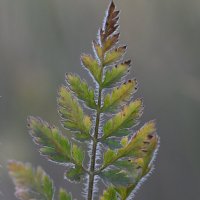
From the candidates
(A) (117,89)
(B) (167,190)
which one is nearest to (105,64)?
(A) (117,89)

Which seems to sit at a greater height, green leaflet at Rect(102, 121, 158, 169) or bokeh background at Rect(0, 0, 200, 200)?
bokeh background at Rect(0, 0, 200, 200)

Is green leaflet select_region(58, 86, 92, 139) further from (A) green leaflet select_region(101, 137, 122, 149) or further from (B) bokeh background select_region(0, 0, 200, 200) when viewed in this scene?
(B) bokeh background select_region(0, 0, 200, 200)

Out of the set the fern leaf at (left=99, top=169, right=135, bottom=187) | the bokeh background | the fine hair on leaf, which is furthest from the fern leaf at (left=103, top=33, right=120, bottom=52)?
the bokeh background

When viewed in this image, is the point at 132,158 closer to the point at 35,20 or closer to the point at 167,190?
the point at 167,190

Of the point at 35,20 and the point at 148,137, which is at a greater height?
the point at 35,20

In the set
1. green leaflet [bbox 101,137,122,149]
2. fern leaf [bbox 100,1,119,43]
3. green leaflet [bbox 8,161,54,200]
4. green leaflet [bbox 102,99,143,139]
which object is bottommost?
green leaflet [bbox 8,161,54,200]

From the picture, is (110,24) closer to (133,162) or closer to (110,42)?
(110,42)

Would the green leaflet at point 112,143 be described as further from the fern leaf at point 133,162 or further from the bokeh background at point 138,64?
the bokeh background at point 138,64
